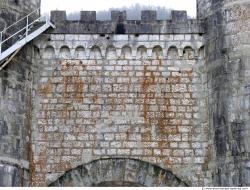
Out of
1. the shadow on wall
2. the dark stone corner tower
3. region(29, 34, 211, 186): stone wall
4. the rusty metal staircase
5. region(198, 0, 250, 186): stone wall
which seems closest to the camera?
region(198, 0, 250, 186): stone wall

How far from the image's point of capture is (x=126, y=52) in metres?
11.9

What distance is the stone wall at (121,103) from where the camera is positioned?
1116 centimetres

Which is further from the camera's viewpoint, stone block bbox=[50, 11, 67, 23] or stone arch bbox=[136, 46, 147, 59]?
stone block bbox=[50, 11, 67, 23]

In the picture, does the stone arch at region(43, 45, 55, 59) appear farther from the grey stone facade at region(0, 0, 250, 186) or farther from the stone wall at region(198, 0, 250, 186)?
the stone wall at region(198, 0, 250, 186)

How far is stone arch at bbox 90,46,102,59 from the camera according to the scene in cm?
1183

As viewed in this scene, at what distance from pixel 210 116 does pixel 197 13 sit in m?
2.41

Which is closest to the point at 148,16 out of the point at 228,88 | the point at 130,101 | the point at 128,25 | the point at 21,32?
the point at 128,25

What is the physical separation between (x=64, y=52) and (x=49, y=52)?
310 mm

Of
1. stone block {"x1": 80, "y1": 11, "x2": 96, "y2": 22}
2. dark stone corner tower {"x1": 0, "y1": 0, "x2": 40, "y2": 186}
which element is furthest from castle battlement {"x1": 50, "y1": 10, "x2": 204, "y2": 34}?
dark stone corner tower {"x1": 0, "y1": 0, "x2": 40, "y2": 186}

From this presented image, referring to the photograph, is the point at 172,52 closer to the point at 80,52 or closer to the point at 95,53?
the point at 95,53

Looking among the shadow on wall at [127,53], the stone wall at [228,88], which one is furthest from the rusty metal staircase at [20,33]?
the stone wall at [228,88]

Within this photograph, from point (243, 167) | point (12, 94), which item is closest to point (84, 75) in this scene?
point (12, 94)

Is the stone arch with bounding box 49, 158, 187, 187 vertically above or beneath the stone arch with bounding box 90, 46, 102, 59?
beneath

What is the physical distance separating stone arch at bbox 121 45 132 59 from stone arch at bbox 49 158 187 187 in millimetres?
2150
